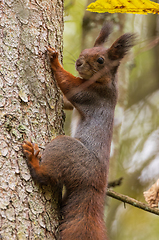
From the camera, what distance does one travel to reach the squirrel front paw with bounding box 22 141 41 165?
2205 millimetres

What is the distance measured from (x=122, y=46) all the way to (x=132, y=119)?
13.8 feet

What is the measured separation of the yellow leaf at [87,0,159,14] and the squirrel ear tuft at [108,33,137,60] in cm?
90

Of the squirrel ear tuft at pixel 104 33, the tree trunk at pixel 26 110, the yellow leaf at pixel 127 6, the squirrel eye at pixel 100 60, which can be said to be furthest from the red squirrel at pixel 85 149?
the yellow leaf at pixel 127 6

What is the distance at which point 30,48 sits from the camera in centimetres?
Result: 257

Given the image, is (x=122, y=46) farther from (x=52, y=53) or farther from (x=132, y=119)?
(x=132, y=119)

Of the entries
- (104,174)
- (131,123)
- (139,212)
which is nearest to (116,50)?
(104,174)

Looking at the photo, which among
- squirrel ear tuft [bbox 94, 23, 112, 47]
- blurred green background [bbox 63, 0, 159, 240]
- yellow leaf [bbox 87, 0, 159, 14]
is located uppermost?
yellow leaf [bbox 87, 0, 159, 14]

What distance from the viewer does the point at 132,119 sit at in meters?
7.17

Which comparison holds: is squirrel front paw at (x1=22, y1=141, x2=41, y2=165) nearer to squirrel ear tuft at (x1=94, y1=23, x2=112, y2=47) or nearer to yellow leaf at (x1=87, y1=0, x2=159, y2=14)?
yellow leaf at (x1=87, y1=0, x2=159, y2=14)

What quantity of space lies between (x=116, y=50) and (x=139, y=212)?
478cm

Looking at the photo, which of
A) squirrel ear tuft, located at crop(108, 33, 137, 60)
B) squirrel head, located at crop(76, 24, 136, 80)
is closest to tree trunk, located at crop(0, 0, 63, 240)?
squirrel head, located at crop(76, 24, 136, 80)

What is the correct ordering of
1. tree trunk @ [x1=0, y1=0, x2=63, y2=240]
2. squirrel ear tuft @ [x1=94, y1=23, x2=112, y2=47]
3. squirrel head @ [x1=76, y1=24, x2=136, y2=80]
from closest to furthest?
tree trunk @ [x1=0, y1=0, x2=63, y2=240]
squirrel head @ [x1=76, y1=24, x2=136, y2=80]
squirrel ear tuft @ [x1=94, y1=23, x2=112, y2=47]

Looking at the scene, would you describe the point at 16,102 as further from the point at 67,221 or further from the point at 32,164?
the point at 67,221

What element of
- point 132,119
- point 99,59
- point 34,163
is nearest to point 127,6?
point 99,59
